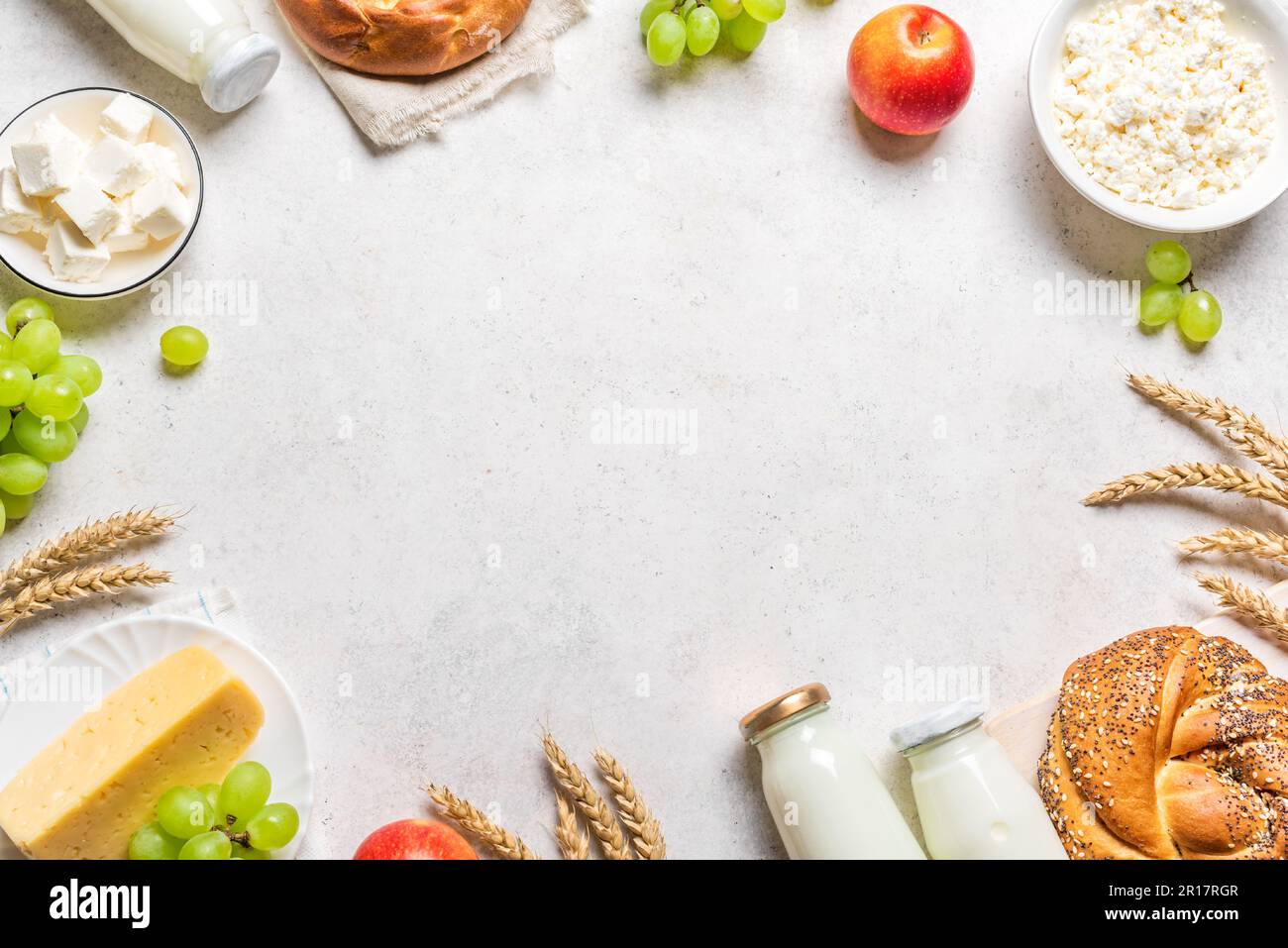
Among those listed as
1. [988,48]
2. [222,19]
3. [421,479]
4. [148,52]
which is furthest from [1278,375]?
[148,52]

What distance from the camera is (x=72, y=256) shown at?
153 centimetres

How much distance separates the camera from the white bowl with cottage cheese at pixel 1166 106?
5.30ft

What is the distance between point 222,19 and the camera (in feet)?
5.11

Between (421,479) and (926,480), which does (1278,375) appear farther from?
(421,479)

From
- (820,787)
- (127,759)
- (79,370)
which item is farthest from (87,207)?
(820,787)

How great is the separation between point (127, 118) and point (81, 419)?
0.45m

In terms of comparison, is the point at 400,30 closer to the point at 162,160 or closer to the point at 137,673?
the point at 162,160

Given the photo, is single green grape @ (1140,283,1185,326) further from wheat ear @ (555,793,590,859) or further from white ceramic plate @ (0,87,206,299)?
white ceramic plate @ (0,87,206,299)

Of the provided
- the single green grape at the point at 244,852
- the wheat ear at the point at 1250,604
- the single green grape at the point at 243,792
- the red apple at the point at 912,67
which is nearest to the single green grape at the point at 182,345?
the single green grape at the point at 243,792

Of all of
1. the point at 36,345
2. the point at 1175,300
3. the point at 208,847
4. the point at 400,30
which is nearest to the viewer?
the point at 208,847

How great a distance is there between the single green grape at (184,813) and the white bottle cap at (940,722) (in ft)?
3.17

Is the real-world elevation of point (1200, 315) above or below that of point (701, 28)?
below

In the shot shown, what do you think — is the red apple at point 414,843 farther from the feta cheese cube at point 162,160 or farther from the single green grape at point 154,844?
the feta cheese cube at point 162,160

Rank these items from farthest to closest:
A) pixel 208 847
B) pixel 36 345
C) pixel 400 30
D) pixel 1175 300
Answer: pixel 1175 300 < pixel 400 30 < pixel 36 345 < pixel 208 847
